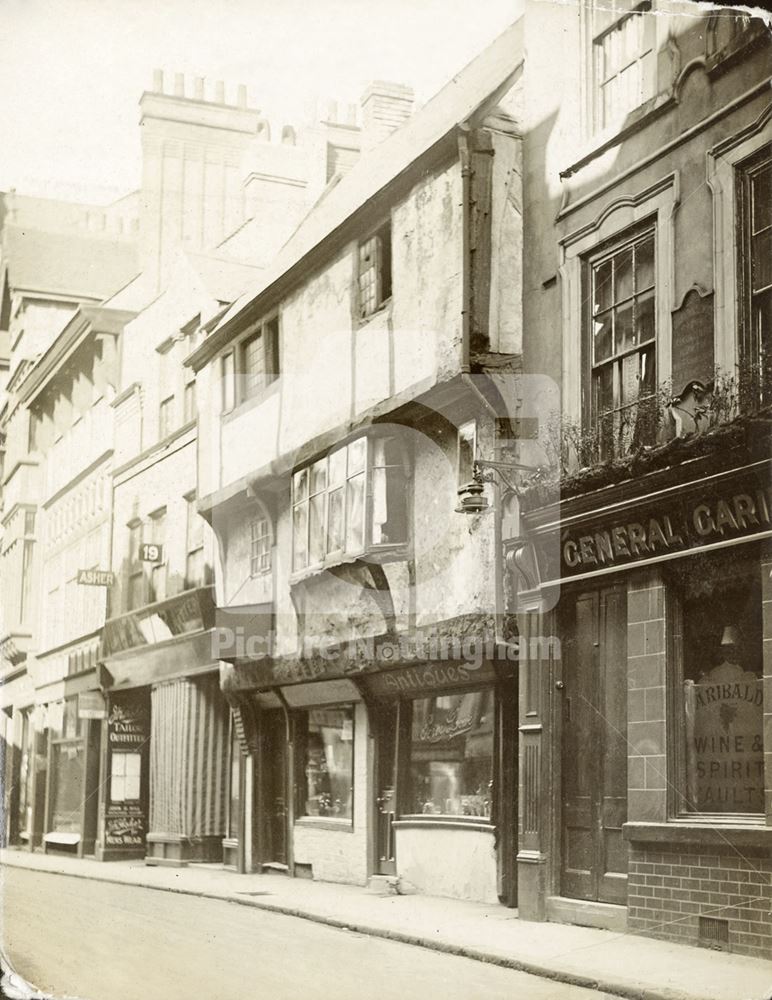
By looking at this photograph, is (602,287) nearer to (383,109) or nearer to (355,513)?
(383,109)

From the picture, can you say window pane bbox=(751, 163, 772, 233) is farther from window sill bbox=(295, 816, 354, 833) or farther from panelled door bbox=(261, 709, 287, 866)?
panelled door bbox=(261, 709, 287, 866)

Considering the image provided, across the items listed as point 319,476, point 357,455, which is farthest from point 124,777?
point 357,455

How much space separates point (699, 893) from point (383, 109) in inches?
263

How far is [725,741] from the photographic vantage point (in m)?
9.66

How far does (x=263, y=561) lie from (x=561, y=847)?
599 centimetres

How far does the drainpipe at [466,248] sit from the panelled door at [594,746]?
2.45 metres

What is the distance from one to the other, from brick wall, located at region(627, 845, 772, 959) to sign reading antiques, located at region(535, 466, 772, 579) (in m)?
2.12

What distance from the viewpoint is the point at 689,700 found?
10031 mm

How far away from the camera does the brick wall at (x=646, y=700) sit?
10.1 metres

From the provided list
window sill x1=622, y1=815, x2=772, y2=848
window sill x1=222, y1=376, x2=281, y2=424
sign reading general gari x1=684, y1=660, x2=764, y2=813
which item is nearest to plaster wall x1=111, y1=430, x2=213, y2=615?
window sill x1=222, y1=376, x2=281, y2=424

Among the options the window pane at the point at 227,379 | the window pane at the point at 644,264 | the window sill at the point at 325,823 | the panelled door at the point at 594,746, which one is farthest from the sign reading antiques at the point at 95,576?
the window pane at the point at 644,264

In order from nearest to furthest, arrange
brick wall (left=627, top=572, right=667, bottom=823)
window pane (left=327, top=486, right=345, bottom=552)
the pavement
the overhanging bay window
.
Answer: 1. the pavement
2. brick wall (left=627, top=572, right=667, bottom=823)
3. the overhanging bay window
4. window pane (left=327, top=486, right=345, bottom=552)

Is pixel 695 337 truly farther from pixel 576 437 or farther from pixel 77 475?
pixel 77 475

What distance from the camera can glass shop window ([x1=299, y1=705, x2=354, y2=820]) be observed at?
51.7ft
